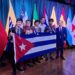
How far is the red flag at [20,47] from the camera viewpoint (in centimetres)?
425

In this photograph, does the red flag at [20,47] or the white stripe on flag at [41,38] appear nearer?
the red flag at [20,47]

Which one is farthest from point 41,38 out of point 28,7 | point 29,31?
point 28,7

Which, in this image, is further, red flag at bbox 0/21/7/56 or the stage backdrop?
the stage backdrop

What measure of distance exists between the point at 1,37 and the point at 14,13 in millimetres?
1356

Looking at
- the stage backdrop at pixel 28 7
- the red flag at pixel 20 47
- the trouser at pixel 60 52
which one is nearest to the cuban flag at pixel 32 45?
the red flag at pixel 20 47

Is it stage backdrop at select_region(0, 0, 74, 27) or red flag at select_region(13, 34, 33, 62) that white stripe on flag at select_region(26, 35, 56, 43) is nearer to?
red flag at select_region(13, 34, 33, 62)

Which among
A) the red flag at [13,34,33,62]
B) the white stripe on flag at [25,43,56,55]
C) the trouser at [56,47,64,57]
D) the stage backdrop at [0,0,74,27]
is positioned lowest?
the trouser at [56,47,64,57]

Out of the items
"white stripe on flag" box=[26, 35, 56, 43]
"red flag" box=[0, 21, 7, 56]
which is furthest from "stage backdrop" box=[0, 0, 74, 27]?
"white stripe on flag" box=[26, 35, 56, 43]

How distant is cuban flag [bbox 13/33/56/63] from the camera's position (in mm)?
4303

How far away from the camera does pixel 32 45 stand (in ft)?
15.7

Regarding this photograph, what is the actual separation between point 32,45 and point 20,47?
50 centimetres

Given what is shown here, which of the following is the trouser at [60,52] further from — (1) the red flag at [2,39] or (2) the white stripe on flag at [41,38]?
(1) the red flag at [2,39]

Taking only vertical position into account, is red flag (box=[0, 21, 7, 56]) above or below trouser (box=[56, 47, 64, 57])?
above

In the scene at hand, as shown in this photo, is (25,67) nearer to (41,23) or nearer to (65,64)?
(65,64)
